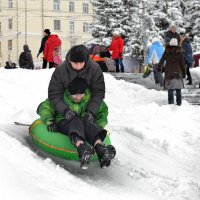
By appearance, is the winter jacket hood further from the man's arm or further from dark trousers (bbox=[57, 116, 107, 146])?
dark trousers (bbox=[57, 116, 107, 146])

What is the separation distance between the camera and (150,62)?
46.8 ft

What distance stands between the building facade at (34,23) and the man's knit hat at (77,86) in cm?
5066

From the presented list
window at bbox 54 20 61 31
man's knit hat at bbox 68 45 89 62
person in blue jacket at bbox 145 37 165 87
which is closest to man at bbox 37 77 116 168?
man's knit hat at bbox 68 45 89 62

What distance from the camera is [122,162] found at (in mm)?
6660

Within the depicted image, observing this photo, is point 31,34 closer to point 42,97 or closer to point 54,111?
point 42,97

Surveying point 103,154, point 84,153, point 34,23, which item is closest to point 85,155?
point 84,153

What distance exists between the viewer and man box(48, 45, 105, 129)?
619 centimetres

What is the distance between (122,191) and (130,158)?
1.68 meters

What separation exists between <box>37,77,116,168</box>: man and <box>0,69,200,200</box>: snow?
313 mm

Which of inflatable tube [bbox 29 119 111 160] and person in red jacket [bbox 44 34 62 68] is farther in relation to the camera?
person in red jacket [bbox 44 34 62 68]

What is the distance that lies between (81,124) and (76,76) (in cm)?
73

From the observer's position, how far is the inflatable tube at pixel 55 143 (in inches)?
243

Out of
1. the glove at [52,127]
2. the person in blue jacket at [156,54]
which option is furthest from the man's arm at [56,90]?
the person in blue jacket at [156,54]

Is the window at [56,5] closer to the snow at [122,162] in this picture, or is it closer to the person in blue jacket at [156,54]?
the person in blue jacket at [156,54]
